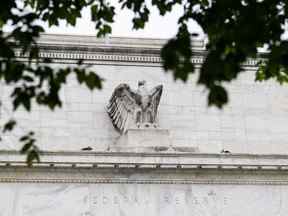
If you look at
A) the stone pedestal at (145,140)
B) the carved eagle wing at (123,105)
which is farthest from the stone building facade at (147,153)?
the carved eagle wing at (123,105)

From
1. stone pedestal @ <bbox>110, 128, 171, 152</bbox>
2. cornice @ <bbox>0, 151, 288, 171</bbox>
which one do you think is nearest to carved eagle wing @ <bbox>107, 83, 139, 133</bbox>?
stone pedestal @ <bbox>110, 128, 171, 152</bbox>

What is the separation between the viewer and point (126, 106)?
70.0ft

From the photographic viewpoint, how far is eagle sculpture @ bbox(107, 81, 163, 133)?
2117 centimetres

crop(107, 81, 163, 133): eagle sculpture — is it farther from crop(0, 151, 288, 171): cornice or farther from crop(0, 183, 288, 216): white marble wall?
crop(0, 183, 288, 216): white marble wall

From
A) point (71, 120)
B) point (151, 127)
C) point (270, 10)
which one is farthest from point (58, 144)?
point (270, 10)

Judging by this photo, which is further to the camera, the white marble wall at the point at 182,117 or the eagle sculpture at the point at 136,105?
the white marble wall at the point at 182,117

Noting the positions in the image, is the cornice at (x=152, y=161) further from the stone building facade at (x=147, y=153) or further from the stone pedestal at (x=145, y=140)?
the stone pedestal at (x=145, y=140)

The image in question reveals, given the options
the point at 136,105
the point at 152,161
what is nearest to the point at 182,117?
the point at 136,105

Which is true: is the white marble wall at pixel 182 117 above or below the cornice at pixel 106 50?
below

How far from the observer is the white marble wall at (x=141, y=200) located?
19.8 m

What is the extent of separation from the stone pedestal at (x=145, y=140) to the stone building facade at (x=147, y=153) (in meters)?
0.21

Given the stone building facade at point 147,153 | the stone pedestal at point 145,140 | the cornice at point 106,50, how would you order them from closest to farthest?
the stone building facade at point 147,153 < the stone pedestal at point 145,140 < the cornice at point 106,50

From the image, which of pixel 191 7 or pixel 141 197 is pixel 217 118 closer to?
pixel 141 197

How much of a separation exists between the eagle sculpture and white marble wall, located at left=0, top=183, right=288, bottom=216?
5.62 feet
